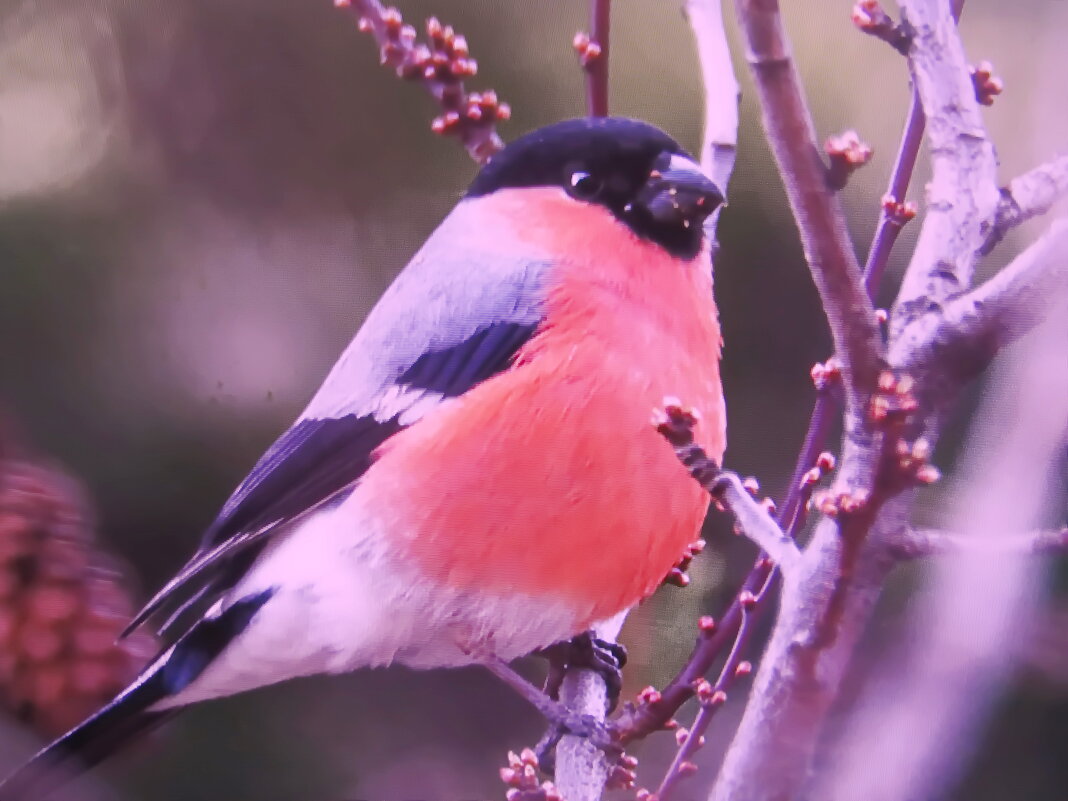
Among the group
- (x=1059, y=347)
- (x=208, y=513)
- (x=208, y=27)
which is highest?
(x=208, y=27)

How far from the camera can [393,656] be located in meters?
0.80

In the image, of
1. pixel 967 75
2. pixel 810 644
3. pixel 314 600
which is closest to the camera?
pixel 810 644

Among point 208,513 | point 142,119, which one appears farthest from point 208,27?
point 208,513

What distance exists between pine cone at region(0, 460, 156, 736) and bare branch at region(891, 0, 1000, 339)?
1.92ft

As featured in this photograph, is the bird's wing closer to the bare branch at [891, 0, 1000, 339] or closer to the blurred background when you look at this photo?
the blurred background

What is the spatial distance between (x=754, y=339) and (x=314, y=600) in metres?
0.39

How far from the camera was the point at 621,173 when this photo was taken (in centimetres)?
82

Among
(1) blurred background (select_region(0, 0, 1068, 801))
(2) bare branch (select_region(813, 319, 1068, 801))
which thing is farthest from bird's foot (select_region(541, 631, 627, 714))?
(2) bare branch (select_region(813, 319, 1068, 801))

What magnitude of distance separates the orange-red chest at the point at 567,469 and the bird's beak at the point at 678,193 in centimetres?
8

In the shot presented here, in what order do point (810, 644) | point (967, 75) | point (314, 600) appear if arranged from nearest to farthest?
1. point (810, 644)
2. point (967, 75)
3. point (314, 600)

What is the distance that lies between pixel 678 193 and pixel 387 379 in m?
0.26

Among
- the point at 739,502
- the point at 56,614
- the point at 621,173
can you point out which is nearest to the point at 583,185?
the point at 621,173

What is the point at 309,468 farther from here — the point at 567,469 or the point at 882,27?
the point at 882,27

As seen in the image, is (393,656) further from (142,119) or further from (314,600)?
(142,119)
